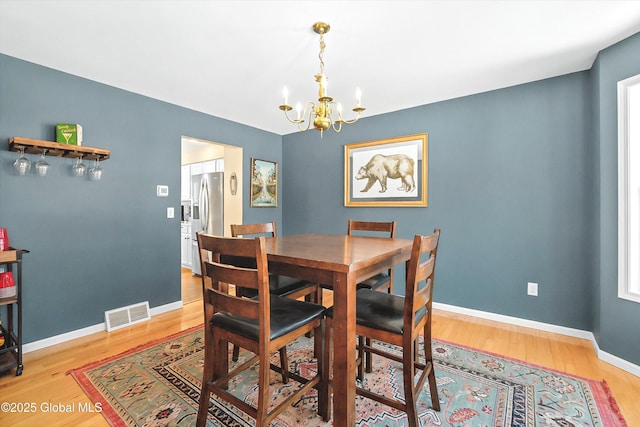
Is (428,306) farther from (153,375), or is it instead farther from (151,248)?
(151,248)

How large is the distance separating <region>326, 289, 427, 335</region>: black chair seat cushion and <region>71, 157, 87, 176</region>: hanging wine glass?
2.47 meters

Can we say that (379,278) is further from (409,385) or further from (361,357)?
(409,385)

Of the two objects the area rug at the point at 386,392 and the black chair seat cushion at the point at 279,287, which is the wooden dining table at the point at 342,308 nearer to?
the area rug at the point at 386,392

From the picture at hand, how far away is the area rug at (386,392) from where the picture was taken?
161cm

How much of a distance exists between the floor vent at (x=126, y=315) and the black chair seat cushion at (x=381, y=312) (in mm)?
2395

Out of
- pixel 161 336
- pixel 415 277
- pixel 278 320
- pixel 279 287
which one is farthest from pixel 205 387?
pixel 161 336

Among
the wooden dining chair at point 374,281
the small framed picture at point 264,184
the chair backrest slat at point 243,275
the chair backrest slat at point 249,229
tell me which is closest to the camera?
the chair backrest slat at point 243,275

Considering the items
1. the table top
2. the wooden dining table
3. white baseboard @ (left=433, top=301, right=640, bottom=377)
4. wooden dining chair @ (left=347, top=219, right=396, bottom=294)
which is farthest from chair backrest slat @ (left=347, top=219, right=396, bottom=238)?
white baseboard @ (left=433, top=301, right=640, bottom=377)

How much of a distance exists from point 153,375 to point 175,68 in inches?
93.7

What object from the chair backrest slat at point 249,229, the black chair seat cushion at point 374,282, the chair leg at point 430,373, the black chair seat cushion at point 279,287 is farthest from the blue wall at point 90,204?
the chair leg at point 430,373

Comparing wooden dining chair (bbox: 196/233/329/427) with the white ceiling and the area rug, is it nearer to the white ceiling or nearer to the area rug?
the area rug

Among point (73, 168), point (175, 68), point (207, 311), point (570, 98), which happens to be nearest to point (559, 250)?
point (570, 98)

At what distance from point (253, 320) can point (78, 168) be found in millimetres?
2279

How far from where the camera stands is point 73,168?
102 inches
